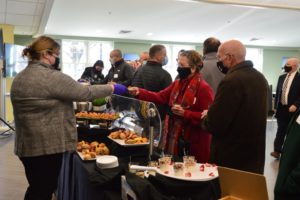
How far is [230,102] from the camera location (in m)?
1.85

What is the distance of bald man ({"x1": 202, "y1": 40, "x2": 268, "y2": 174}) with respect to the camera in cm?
186

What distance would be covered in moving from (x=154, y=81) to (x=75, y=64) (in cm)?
811

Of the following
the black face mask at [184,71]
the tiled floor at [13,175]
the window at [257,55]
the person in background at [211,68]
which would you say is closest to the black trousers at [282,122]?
the tiled floor at [13,175]

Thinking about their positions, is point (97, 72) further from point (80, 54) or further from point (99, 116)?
point (80, 54)

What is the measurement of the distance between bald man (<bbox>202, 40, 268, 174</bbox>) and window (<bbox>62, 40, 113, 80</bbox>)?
934cm

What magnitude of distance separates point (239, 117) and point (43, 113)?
45.0 inches

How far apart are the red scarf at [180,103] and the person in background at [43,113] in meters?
0.69

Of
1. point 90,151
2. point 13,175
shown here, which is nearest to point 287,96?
point 90,151

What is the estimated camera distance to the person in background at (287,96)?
4258 mm

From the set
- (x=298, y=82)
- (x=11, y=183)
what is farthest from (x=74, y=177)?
(x=298, y=82)

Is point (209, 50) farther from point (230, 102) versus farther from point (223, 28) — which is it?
point (223, 28)

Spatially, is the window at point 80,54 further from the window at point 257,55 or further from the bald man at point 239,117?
the bald man at point 239,117

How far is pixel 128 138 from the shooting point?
2055mm

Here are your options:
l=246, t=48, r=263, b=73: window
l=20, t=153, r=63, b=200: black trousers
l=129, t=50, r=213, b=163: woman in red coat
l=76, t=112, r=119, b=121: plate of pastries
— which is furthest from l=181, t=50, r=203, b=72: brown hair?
l=246, t=48, r=263, b=73: window
